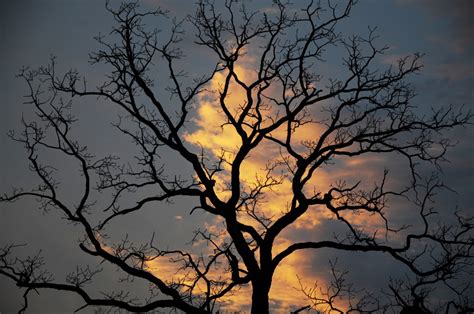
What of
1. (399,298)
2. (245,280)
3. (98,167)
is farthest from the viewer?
(98,167)

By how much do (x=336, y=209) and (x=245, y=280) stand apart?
111 inches

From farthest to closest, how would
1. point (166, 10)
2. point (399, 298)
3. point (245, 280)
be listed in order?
point (166, 10)
point (245, 280)
point (399, 298)

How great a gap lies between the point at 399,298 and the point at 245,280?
3304 millimetres

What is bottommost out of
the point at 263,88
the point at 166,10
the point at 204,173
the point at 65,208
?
the point at 65,208

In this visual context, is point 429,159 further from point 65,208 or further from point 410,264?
point 65,208

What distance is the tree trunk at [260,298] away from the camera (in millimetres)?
12203

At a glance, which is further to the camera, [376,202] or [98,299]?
[376,202]

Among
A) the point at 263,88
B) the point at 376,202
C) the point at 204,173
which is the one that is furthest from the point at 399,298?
the point at 263,88

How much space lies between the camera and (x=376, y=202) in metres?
13.4

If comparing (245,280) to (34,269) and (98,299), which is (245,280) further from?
(34,269)

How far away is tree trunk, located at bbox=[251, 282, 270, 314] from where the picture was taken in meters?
12.2

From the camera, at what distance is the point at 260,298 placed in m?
12.3

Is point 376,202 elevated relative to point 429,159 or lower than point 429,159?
lower

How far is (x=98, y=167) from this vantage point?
1335 centimetres
